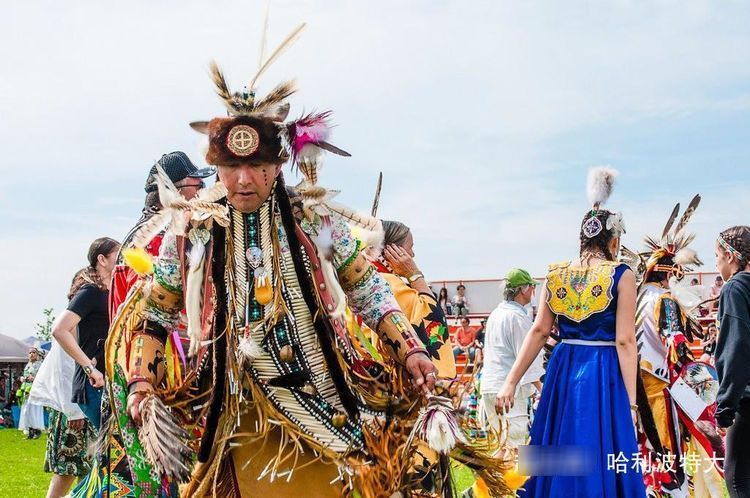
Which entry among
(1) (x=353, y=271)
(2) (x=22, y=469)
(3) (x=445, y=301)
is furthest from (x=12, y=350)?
(1) (x=353, y=271)

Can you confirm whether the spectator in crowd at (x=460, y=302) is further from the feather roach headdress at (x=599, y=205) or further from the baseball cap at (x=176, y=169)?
the baseball cap at (x=176, y=169)

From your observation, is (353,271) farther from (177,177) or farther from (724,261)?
(724,261)

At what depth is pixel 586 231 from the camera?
5152 millimetres

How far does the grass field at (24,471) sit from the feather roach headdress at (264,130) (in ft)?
8.62

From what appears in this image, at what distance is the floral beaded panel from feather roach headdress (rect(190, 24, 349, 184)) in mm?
2071

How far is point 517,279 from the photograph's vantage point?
7.86m

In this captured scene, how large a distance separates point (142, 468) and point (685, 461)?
393 centimetres

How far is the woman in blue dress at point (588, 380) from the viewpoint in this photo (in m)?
4.63

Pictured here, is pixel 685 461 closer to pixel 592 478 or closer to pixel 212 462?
pixel 592 478

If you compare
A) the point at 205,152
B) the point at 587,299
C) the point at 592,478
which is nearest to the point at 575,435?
the point at 592,478

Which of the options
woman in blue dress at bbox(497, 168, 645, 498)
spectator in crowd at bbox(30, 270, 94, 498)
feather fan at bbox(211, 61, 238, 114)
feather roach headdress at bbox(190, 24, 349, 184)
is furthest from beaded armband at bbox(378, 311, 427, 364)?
spectator in crowd at bbox(30, 270, 94, 498)

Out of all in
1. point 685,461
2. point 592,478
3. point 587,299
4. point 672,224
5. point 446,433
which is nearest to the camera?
point 446,433

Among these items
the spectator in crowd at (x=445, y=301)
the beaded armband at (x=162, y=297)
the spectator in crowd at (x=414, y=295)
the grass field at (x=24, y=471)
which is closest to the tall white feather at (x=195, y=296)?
the beaded armband at (x=162, y=297)

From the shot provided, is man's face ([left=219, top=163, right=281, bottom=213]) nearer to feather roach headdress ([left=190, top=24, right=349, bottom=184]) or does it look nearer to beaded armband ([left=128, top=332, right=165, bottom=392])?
feather roach headdress ([left=190, top=24, right=349, bottom=184])
